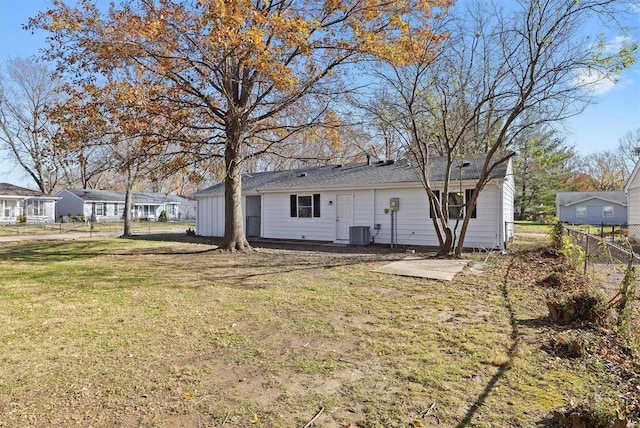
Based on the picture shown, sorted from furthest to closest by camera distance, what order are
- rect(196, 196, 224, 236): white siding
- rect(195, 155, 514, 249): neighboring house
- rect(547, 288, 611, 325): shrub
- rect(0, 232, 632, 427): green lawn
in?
rect(196, 196, 224, 236): white siding → rect(195, 155, 514, 249): neighboring house → rect(547, 288, 611, 325): shrub → rect(0, 232, 632, 427): green lawn

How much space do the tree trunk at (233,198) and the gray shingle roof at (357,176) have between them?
4.09 meters

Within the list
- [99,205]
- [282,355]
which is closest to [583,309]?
[282,355]

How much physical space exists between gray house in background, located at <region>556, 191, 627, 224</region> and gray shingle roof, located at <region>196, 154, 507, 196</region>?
91.0 feet

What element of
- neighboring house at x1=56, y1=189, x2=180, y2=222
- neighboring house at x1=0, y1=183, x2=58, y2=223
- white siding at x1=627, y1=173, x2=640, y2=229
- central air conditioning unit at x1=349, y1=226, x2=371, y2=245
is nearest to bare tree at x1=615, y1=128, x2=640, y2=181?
white siding at x1=627, y1=173, x2=640, y2=229

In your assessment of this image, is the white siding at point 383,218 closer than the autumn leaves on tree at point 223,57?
No

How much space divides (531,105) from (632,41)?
219 cm

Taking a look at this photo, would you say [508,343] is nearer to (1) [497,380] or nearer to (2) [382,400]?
(1) [497,380]

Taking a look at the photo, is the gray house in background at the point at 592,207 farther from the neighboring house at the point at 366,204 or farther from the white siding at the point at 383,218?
the white siding at the point at 383,218

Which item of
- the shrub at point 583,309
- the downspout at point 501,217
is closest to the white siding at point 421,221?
the downspout at point 501,217

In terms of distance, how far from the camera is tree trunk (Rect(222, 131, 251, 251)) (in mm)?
11836

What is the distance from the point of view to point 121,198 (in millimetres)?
43906

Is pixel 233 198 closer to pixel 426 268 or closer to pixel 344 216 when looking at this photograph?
pixel 344 216

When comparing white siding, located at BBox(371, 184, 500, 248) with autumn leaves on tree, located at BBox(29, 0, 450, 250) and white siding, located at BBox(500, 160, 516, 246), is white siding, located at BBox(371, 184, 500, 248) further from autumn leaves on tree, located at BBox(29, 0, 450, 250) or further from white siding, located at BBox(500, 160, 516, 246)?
autumn leaves on tree, located at BBox(29, 0, 450, 250)

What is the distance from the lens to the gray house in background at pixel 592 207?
1383 inches
